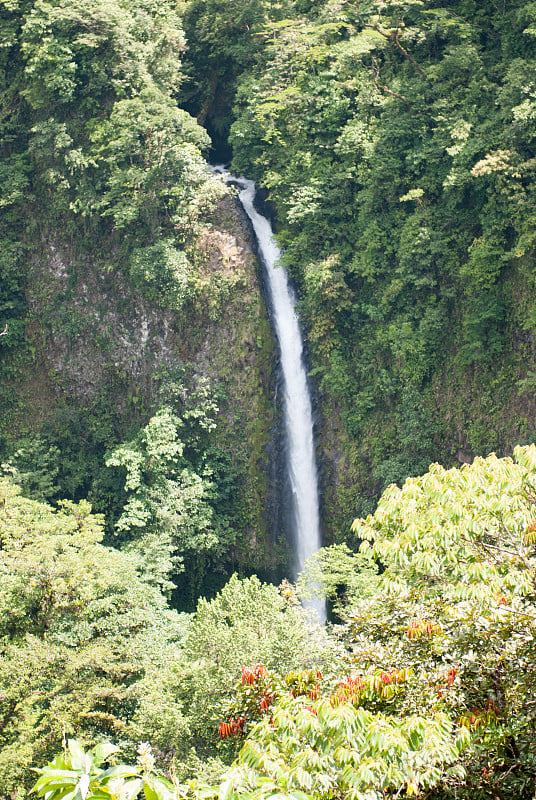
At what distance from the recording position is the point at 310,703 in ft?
15.4

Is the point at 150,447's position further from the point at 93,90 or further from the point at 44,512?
the point at 93,90

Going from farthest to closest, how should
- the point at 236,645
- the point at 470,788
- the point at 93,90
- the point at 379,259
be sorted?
the point at 93,90 < the point at 379,259 < the point at 236,645 < the point at 470,788

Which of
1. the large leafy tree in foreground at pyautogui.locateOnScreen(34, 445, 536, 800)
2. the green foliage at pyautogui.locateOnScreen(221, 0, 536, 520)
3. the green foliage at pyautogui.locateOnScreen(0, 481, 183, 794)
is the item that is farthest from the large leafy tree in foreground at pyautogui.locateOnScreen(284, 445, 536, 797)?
the green foliage at pyautogui.locateOnScreen(221, 0, 536, 520)

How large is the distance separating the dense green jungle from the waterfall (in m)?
0.29

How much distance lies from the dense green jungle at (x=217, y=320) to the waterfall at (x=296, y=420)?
0.29 metres

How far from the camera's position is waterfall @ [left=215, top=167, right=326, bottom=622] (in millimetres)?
15648

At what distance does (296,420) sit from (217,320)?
3.07 meters

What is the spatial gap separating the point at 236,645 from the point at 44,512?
6.54 metres

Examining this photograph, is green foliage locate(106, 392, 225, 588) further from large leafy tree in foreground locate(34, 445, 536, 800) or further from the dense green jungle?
large leafy tree in foreground locate(34, 445, 536, 800)

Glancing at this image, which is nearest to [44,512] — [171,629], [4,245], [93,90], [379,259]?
[171,629]

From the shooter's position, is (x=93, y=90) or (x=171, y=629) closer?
(x=171, y=629)

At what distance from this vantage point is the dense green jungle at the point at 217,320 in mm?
10992

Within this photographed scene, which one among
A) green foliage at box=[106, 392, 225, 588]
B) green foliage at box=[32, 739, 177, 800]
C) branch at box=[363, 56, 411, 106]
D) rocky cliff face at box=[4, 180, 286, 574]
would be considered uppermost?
branch at box=[363, 56, 411, 106]

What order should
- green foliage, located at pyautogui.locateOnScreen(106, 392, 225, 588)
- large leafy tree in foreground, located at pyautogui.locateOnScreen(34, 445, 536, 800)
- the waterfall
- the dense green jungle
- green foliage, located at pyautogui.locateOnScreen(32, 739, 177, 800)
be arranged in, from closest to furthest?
1. green foliage, located at pyautogui.locateOnScreen(32, 739, 177, 800)
2. large leafy tree in foreground, located at pyautogui.locateOnScreen(34, 445, 536, 800)
3. the dense green jungle
4. green foliage, located at pyautogui.locateOnScreen(106, 392, 225, 588)
5. the waterfall
